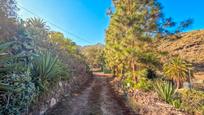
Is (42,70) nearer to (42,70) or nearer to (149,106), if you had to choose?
(42,70)

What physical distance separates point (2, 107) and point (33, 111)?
2118 mm

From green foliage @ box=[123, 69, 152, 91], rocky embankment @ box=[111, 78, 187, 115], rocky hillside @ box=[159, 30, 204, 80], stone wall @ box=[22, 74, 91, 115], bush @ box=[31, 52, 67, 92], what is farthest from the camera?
rocky hillside @ box=[159, 30, 204, 80]

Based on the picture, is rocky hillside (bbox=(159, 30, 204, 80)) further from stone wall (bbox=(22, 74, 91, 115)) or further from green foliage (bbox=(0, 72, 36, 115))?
green foliage (bbox=(0, 72, 36, 115))

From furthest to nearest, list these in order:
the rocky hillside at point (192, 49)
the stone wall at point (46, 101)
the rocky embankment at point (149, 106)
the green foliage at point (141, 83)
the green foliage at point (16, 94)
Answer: the rocky hillside at point (192, 49) < the green foliage at point (141, 83) < the rocky embankment at point (149, 106) < the stone wall at point (46, 101) < the green foliage at point (16, 94)

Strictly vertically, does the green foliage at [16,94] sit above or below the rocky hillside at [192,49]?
below

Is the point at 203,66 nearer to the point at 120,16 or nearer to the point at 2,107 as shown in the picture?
the point at 120,16

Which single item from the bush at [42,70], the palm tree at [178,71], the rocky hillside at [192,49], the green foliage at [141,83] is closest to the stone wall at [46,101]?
the bush at [42,70]

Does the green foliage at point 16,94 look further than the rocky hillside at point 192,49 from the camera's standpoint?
No

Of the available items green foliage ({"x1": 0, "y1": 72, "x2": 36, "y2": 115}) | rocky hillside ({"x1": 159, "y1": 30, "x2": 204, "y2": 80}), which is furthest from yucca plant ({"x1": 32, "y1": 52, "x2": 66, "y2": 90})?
rocky hillside ({"x1": 159, "y1": 30, "x2": 204, "y2": 80})

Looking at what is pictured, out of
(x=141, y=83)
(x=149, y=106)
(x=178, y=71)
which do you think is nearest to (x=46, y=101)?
Result: (x=149, y=106)

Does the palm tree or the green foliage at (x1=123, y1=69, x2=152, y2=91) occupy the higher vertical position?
the palm tree

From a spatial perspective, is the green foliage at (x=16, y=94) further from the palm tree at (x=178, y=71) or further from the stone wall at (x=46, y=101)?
the palm tree at (x=178, y=71)

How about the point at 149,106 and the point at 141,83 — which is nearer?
the point at 149,106

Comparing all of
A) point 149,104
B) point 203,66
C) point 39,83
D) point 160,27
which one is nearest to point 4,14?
point 39,83
